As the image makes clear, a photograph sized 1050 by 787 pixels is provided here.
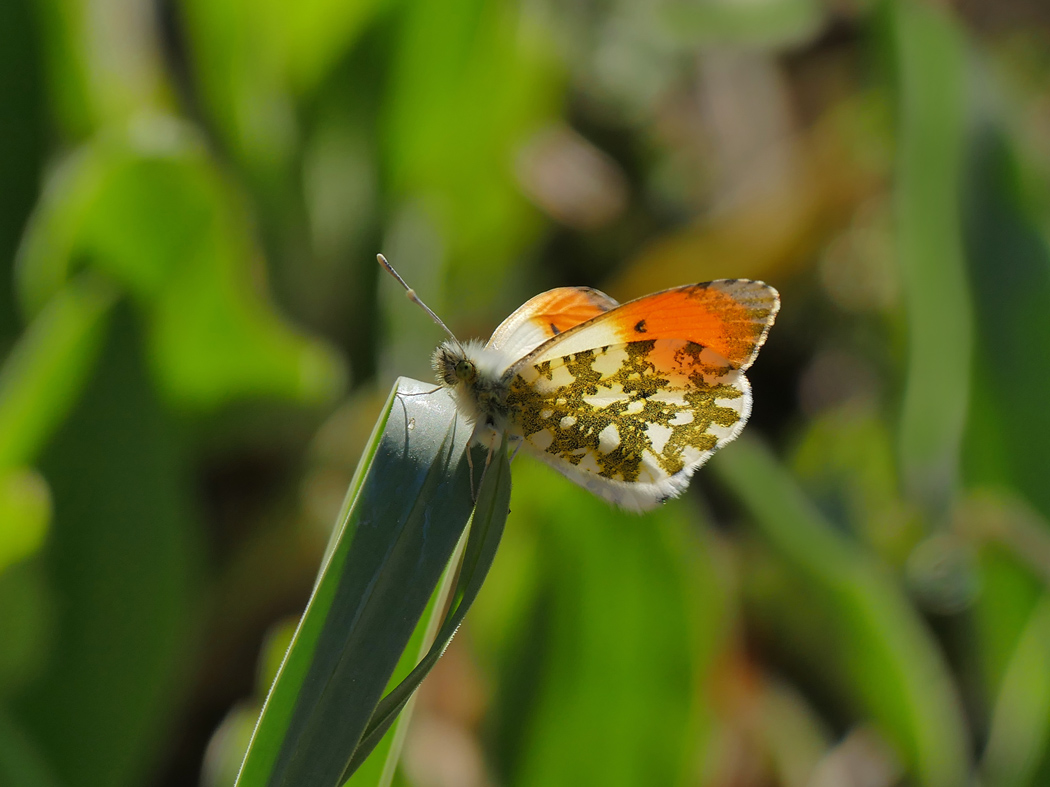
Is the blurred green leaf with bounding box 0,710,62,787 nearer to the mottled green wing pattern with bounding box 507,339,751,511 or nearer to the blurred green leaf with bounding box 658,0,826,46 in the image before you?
the mottled green wing pattern with bounding box 507,339,751,511

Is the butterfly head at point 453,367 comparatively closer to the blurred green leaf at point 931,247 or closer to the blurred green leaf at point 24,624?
the blurred green leaf at point 24,624

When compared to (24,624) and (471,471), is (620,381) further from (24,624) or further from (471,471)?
(24,624)

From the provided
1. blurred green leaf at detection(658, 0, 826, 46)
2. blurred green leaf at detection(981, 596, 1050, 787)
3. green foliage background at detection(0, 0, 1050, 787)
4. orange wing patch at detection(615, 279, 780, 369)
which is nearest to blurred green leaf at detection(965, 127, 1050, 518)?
green foliage background at detection(0, 0, 1050, 787)

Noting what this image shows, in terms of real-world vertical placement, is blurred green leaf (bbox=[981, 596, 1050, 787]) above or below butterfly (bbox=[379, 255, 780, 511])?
below

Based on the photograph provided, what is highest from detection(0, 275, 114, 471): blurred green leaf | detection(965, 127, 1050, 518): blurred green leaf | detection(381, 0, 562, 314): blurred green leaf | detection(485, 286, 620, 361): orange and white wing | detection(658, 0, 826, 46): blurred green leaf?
detection(0, 275, 114, 471): blurred green leaf

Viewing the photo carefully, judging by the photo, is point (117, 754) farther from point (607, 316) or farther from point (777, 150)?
point (777, 150)

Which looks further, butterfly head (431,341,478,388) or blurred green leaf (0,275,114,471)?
blurred green leaf (0,275,114,471)

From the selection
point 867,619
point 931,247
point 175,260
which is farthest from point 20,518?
point 931,247

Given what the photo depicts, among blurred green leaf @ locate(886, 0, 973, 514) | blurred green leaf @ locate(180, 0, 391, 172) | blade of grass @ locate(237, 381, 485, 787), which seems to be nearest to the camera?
blade of grass @ locate(237, 381, 485, 787)

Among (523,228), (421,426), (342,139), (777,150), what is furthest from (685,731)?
(777,150)
